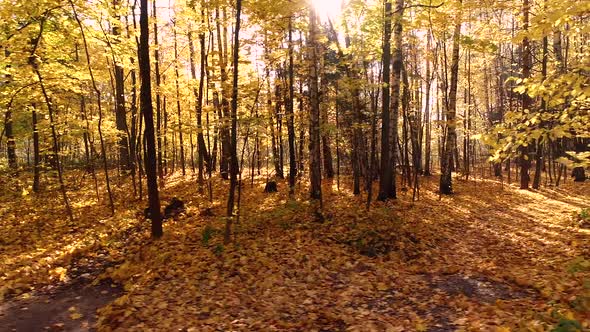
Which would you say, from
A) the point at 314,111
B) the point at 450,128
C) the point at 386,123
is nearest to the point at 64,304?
the point at 314,111

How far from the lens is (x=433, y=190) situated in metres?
19.9

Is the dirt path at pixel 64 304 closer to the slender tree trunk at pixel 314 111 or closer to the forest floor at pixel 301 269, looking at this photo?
the forest floor at pixel 301 269

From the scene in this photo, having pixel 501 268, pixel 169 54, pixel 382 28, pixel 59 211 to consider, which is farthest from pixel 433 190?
pixel 169 54

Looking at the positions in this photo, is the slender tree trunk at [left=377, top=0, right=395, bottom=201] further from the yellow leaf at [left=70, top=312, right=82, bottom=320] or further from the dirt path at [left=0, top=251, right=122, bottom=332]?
the yellow leaf at [left=70, top=312, right=82, bottom=320]

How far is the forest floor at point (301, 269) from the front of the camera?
7066 millimetres

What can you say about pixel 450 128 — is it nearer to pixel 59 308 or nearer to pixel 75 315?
pixel 75 315

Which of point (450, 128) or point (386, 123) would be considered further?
point (450, 128)

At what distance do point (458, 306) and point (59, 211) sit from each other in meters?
15.0

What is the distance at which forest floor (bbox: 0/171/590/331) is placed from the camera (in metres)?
7.07

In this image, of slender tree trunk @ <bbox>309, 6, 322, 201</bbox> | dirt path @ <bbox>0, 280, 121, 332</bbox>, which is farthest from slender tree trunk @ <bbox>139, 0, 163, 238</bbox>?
slender tree trunk @ <bbox>309, 6, 322, 201</bbox>

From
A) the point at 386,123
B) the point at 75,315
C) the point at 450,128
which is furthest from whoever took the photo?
the point at 450,128

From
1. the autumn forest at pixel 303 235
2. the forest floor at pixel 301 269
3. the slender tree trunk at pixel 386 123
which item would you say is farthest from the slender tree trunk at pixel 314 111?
the slender tree trunk at pixel 386 123

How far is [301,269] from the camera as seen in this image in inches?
372

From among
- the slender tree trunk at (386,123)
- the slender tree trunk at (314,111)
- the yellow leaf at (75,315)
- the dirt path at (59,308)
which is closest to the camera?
the dirt path at (59,308)
